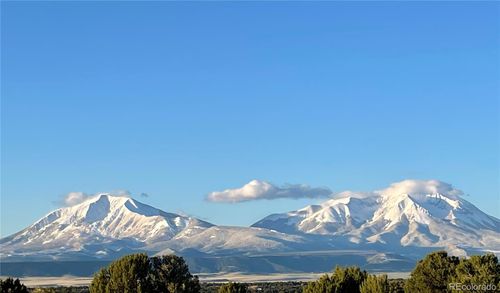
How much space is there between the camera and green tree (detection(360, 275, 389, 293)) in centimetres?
10369

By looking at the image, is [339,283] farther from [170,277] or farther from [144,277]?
[144,277]

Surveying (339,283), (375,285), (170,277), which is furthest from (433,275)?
(170,277)

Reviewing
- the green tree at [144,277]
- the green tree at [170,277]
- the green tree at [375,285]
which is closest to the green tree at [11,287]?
the green tree at [144,277]

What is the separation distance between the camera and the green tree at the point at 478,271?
347ft

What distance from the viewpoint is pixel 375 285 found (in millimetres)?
104062

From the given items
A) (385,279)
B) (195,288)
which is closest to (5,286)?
(195,288)

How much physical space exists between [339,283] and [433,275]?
56.7 feet

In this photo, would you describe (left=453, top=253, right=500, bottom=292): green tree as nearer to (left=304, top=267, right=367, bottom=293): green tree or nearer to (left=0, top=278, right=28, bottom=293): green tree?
(left=304, top=267, right=367, bottom=293): green tree

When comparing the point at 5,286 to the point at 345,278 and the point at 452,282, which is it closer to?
the point at 345,278

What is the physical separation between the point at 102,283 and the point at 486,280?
54.8 meters

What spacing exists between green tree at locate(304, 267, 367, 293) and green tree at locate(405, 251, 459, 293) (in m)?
9.79

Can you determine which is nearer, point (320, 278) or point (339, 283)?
point (339, 283)

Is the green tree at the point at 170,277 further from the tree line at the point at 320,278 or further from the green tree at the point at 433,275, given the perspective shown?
the green tree at the point at 433,275

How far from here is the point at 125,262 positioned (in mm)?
116312
